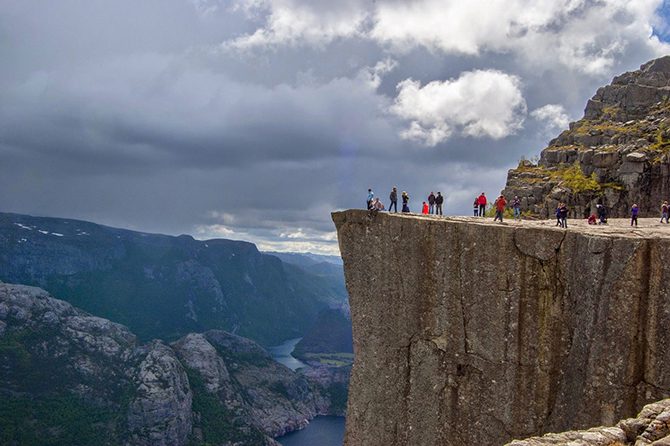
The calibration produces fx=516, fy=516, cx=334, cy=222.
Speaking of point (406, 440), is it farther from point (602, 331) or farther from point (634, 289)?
point (634, 289)

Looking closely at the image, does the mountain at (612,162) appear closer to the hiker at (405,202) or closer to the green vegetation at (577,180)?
the green vegetation at (577,180)

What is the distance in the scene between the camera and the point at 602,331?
2206 centimetres

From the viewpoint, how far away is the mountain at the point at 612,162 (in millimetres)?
45531

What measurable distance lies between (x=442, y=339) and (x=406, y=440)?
20.8ft

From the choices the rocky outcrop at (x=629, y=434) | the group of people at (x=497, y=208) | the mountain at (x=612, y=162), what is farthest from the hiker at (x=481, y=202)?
the rocky outcrop at (x=629, y=434)

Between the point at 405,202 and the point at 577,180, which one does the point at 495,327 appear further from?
the point at 577,180

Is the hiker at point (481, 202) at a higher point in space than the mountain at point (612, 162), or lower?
lower

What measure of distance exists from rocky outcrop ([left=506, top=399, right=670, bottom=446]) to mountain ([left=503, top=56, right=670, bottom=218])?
110ft

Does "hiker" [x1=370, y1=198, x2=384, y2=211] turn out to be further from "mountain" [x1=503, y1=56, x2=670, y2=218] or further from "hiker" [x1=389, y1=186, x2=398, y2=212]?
"mountain" [x1=503, y1=56, x2=670, y2=218]

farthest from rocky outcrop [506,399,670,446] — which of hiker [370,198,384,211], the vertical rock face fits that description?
hiker [370,198,384,211]

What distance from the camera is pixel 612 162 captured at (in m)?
49.3

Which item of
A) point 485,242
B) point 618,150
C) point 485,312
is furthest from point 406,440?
point 618,150

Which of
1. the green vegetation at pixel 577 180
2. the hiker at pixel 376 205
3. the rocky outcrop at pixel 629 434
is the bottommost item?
the rocky outcrop at pixel 629 434

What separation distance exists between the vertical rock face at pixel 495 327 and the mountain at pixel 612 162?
22.8 metres
